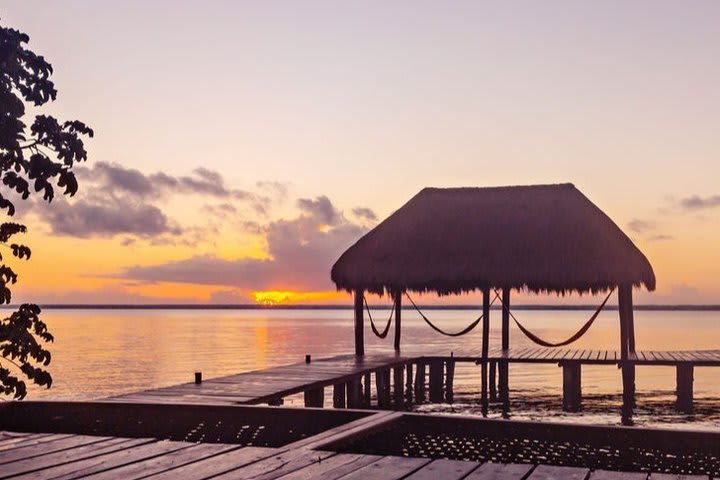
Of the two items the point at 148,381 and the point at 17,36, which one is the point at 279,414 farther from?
the point at 148,381

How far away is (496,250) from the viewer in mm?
18266

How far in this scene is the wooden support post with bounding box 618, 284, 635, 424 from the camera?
17.3 metres

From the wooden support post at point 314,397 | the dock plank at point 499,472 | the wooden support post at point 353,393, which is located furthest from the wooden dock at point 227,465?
the wooden support post at point 353,393

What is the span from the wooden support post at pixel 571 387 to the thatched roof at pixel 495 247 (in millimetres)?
1812

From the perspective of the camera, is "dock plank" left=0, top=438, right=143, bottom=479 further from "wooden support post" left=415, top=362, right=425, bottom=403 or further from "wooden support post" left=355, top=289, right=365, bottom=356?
"wooden support post" left=415, top=362, right=425, bottom=403

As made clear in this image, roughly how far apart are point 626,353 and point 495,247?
339 cm

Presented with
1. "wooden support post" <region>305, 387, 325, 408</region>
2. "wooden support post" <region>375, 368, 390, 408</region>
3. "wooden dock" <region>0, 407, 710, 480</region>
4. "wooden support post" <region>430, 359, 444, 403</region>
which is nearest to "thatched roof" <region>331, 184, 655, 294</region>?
"wooden support post" <region>375, 368, 390, 408</region>

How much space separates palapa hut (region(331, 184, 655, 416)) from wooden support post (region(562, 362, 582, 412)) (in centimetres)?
138

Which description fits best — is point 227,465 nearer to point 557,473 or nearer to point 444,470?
point 444,470

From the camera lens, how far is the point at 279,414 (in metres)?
6.43

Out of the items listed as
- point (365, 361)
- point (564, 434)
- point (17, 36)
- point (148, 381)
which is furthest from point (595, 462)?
point (148, 381)

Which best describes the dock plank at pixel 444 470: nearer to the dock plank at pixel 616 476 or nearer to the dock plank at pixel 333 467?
the dock plank at pixel 333 467

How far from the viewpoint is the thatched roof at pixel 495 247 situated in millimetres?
17891

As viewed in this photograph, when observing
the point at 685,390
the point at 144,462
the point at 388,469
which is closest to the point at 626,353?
the point at 685,390
